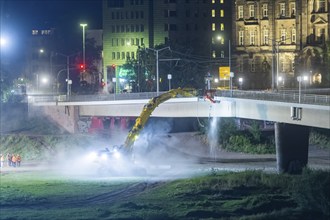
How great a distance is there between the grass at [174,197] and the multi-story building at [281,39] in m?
A: 68.1

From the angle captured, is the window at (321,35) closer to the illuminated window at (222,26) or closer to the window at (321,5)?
the window at (321,5)

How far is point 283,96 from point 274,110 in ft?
9.28

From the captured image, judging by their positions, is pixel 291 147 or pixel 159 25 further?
pixel 159 25

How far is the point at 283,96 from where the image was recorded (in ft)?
224

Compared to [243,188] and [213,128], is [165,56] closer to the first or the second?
[213,128]

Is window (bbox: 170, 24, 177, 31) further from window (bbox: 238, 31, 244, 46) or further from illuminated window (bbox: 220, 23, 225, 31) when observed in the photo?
window (bbox: 238, 31, 244, 46)

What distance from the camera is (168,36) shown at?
6535 inches

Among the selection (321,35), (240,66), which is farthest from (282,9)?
(240,66)

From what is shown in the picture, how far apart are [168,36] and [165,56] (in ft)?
77.5

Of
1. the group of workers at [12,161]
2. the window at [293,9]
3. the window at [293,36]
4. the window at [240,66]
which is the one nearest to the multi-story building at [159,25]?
the window at [240,66]

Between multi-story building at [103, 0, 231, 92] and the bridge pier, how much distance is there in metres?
91.4

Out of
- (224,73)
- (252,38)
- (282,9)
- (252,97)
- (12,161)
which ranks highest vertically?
(282,9)

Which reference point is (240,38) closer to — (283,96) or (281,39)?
(281,39)

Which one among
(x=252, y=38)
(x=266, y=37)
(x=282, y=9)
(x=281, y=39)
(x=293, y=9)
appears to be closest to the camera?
(x=293, y=9)
